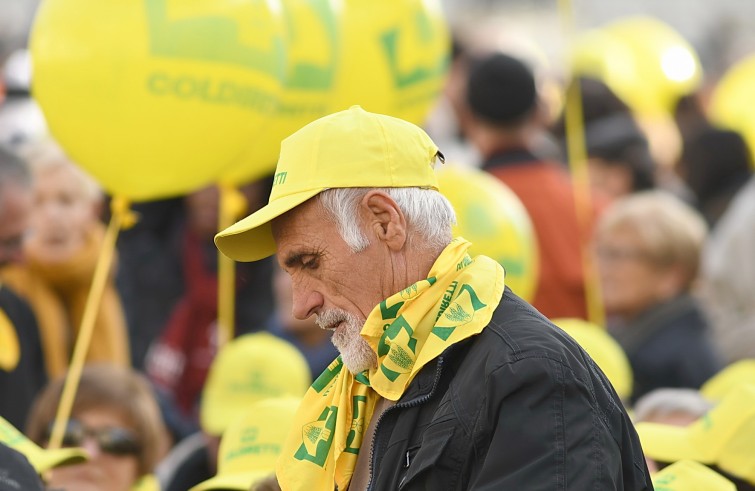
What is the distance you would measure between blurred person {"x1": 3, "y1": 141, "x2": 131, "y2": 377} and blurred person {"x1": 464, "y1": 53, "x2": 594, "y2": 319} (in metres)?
1.69

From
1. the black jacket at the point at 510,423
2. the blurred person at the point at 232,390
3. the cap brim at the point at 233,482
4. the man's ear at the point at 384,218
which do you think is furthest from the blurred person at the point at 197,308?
the black jacket at the point at 510,423

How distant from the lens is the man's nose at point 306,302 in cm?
278

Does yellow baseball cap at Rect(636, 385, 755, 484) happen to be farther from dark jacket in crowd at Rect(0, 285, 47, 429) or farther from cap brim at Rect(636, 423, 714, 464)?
dark jacket in crowd at Rect(0, 285, 47, 429)

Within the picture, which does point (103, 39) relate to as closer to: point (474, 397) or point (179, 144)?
point (179, 144)

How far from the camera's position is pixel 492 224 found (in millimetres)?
5016

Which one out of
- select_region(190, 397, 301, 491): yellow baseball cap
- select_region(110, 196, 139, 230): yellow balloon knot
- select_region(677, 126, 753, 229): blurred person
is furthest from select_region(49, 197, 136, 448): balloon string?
select_region(677, 126, 753, 229): blurred person

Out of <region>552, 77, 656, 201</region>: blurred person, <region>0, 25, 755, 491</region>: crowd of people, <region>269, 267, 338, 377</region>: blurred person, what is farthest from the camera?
<region>552, 77, 656, 201</region>: blurred person

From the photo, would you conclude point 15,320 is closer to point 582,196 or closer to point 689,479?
point 689,479

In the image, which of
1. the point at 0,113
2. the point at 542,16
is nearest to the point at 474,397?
the point at 0,113

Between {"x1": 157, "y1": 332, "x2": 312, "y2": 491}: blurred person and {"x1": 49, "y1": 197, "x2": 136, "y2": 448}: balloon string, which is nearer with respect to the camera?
{"x1": 49, "y1": 197, "x2": 136, "y2": 448}: balloon string

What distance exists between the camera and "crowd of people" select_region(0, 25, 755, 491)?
2539 millimetres

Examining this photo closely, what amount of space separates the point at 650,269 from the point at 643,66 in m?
5.28

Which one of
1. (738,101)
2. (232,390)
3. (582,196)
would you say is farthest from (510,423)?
(738,101)

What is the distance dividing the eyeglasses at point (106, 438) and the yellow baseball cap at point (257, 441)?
1.67ft
